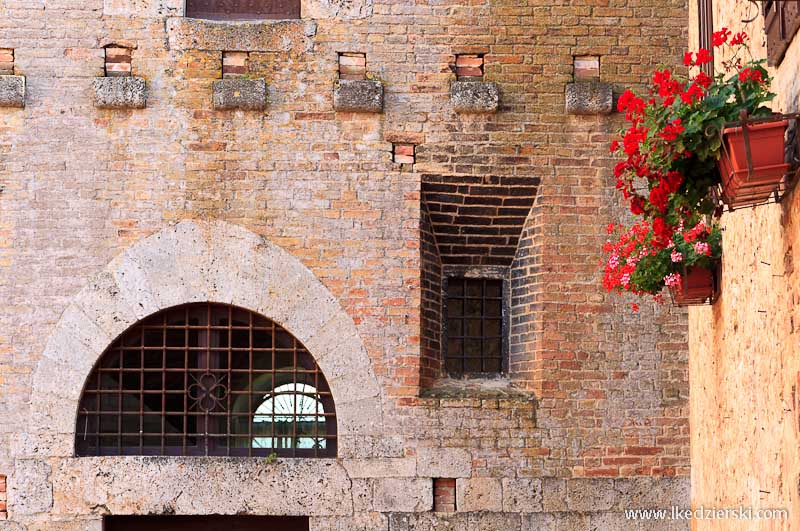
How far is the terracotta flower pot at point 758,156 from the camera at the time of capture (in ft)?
14.2

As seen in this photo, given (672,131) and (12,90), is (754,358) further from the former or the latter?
(12,90)

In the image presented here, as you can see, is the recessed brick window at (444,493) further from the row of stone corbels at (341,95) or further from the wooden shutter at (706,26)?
the wooden shutter at (706,26)

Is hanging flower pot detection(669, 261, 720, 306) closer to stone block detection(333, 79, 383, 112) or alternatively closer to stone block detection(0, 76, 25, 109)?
stone block detection(333, 79, 383, 112)

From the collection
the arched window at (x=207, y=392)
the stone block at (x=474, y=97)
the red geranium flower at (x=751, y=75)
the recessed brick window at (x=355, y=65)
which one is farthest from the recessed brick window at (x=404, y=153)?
the red geranium flower at (x=751, y=75)

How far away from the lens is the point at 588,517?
340 inches

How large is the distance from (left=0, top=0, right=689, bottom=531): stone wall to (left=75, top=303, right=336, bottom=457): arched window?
0.57ft

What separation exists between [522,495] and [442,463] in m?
0.60

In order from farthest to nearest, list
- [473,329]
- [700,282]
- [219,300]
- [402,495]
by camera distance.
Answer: [473,329] → [219,300] → [402,495] → [700,282]

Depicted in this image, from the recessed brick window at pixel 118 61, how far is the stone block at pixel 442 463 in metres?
3.43

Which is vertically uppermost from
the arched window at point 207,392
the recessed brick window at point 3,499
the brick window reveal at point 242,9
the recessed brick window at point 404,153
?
the brick window reveal at point 242,9

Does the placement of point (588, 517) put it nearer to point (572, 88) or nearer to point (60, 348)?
point (572, 88)

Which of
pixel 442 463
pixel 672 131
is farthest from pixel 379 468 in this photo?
pixel 672 131

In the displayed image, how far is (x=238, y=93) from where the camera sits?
8.79m

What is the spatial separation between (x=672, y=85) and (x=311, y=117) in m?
4.38
